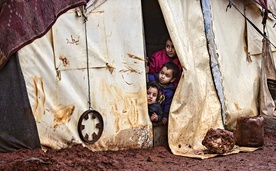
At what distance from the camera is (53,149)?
7012 mm

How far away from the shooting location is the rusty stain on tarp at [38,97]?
686 centimetres

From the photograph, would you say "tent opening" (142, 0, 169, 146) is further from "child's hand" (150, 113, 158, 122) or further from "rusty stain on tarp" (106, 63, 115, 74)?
"rusty stain on tarp" (106, 63, 115, 74)

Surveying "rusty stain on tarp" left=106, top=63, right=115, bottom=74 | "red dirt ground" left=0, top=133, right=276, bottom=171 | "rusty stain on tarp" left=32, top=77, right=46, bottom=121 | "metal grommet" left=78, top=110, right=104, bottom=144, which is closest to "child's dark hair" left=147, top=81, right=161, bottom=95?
"rusty stain on tarp" left=106, top=63, right=115, bottom=74

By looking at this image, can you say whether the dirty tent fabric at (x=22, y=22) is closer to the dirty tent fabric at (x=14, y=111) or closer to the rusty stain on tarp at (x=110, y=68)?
the dirty tent fabric at (x=14, y=111)

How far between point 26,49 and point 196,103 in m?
2.36

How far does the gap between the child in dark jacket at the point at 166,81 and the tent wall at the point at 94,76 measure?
336 mm

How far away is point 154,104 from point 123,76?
1.96ft

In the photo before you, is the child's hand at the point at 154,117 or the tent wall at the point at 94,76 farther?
the child's hand at the point at 154,117

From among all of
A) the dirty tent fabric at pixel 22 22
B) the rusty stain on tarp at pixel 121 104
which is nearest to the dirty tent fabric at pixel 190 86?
the rusty stain on tarp at pixel 121 104

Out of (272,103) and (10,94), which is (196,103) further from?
(10,94)

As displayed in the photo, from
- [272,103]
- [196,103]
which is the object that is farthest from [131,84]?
[272,103]

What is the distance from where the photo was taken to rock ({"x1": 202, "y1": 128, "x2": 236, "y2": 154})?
748 cm

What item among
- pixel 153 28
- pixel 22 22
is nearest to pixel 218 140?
pixel 153 28

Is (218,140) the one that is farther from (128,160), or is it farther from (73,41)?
(73,41)
